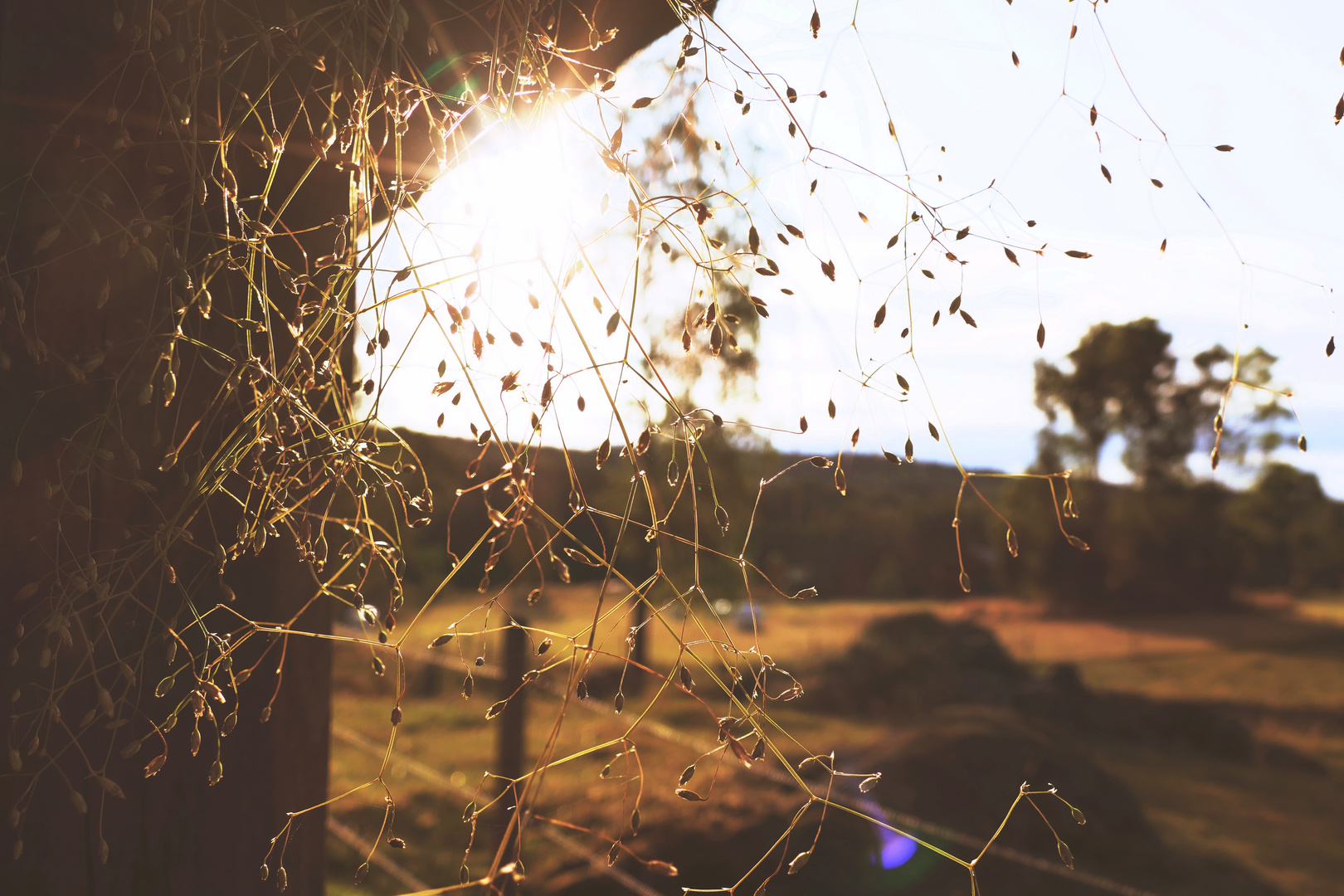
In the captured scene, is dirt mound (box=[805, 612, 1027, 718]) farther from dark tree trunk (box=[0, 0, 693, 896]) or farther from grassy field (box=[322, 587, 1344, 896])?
dark tree trunk (box=[0, 0, 693, 896])

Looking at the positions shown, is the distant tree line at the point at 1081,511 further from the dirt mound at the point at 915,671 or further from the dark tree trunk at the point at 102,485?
the dark tree trunk at the point at 102,485

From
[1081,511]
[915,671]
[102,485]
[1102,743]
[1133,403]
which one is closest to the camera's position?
[102,485]

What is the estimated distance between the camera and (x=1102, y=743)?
2.27 m

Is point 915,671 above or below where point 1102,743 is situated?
above

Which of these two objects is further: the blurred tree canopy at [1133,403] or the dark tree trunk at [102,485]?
the blurred tree canopy at [1133,403]

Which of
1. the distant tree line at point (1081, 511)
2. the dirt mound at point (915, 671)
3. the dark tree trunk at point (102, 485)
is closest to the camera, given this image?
the dark tree trunk at point (102, 485)

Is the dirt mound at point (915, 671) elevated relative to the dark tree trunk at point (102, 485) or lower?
lower

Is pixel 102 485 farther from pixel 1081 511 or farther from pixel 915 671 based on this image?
pixel 915 671

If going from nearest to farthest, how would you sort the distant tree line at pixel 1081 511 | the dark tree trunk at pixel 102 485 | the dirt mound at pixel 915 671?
Result: 1. the dark tree trunk at pixel 102 485
2. the distant tree line at pixel 1081 511
3. the dirt mound at pixel 915 671

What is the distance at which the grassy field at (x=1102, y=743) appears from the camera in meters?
1.92

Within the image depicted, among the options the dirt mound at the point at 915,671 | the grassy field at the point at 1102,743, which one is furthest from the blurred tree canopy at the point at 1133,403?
the dirt mound at the point at 915,671

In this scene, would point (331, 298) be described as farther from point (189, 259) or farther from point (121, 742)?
point (121, 742)

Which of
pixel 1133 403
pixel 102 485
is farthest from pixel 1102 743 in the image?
pixel 102 485

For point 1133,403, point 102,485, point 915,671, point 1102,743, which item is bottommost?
point 1102,743
